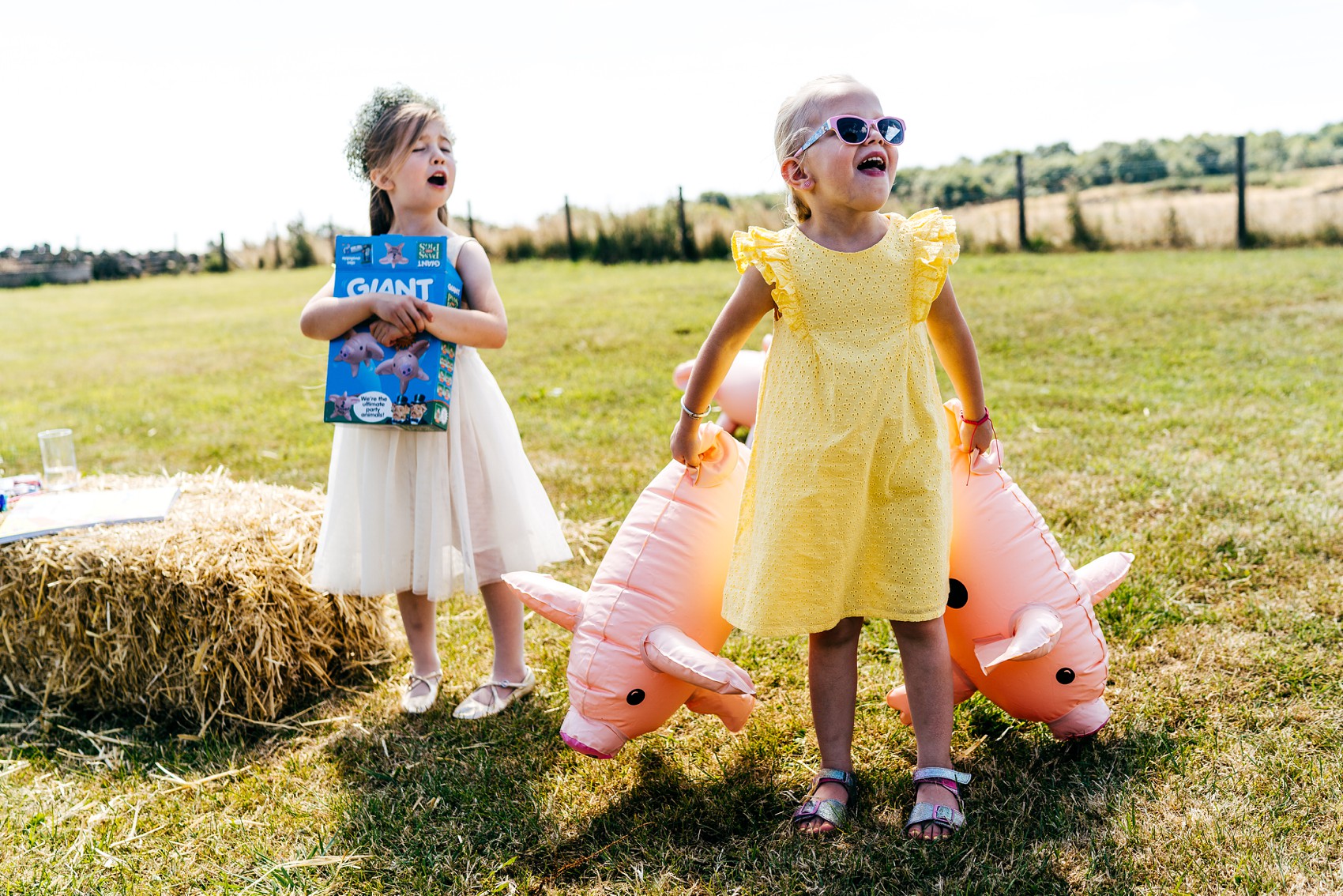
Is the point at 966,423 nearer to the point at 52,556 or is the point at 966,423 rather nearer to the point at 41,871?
the point at 41,871

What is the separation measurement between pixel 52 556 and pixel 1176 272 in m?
11.3

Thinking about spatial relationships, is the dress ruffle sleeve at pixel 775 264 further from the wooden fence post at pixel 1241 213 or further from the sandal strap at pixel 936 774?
the wooden fence post at pixel 1241 213

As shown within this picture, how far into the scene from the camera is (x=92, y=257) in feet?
83.8

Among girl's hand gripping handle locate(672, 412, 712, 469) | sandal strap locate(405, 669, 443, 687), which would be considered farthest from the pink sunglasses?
sandal strap locate(405, 669, 443, 687)

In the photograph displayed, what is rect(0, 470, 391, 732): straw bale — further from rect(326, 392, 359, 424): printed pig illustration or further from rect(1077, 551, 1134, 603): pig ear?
rect(1077, 551, 1134, 603): pig ear

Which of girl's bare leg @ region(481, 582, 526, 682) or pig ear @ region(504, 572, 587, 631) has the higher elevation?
pig ear @ region(504, 572, 587, 631)

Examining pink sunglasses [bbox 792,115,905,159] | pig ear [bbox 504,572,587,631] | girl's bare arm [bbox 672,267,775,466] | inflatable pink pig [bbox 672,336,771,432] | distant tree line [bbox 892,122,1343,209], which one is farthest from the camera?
distant tree line [bbox 892,122,1343,209]

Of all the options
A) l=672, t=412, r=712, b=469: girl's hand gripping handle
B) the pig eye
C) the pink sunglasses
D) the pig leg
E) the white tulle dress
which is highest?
the pink sunglasses

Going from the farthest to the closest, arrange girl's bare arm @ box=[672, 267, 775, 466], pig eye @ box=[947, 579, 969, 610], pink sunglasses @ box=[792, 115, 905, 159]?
pig eye @ box=[947, 579, 969, 610] → girl's bare arm @ box=[672, 267, 775, 466] → pink sunglasses @ box=[792, 115, 905, 159]

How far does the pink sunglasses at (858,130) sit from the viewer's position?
7.48 feet

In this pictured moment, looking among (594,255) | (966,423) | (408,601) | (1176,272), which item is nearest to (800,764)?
(966,423)

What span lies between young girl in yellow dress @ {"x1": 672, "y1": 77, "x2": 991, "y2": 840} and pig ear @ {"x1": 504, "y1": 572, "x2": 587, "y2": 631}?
0.49m

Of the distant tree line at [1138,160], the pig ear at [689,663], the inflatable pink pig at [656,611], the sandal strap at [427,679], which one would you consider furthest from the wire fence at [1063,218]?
the pig ear at [689,663]

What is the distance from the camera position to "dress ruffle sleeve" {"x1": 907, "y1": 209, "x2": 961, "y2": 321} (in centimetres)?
238
